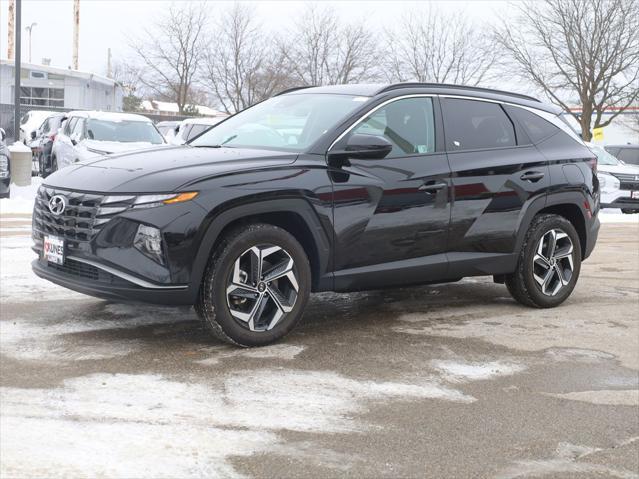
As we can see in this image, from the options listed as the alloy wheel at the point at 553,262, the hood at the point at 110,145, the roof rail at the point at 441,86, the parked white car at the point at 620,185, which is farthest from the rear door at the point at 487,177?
the parked white car at the point at 620,185

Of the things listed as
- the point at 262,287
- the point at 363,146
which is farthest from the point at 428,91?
the point at 262,287

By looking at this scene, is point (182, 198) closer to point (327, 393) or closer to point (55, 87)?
point (327, 393)

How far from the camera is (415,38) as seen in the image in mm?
45594

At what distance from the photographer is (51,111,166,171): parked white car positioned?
17484 millimetres

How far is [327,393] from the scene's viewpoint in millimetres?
4621

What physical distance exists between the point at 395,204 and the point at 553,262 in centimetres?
185

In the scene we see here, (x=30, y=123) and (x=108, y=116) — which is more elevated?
(x=30, y=123)

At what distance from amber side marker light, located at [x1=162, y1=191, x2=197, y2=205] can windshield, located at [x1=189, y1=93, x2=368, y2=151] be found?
0.98 meters

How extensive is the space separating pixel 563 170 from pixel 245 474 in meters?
4.50

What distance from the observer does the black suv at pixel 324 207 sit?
507 centimetres

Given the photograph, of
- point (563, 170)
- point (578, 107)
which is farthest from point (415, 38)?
point (563, 170)

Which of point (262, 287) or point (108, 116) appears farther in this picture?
point (108, 116)

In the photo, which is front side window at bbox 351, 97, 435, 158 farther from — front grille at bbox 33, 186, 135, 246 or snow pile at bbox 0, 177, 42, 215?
snow pile at bbox 0, 177, 42, 215

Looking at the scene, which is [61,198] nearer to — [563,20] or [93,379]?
[93,379]
